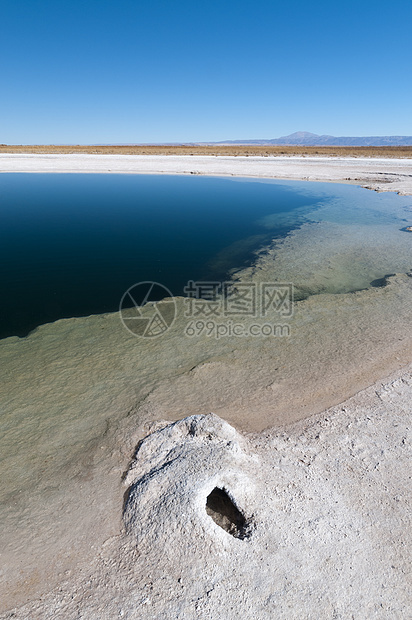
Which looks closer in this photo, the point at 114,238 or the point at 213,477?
Answer: the point at 213,477

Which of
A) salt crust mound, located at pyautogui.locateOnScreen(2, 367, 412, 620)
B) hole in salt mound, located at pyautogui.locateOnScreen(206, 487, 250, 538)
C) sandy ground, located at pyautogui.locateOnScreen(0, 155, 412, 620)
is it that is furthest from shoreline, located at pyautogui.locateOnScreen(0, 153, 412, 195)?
hole in salt mound, located at pyautogui.locateOnScreen(206, 487, 250, 538)

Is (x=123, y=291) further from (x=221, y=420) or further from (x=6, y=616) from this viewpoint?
(x=6, y=616)

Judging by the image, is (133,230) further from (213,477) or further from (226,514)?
(226,514)

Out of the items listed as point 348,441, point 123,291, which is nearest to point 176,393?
point 348,441

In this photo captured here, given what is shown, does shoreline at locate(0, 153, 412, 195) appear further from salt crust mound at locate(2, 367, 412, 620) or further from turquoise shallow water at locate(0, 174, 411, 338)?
salt crust mound at locate(2, 367, 412, 620)

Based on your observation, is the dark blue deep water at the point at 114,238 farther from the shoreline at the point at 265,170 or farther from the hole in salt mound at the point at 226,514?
the hole in salt mound at the point at 226,514

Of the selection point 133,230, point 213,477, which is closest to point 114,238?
point 133,230

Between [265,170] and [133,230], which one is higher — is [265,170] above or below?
above
